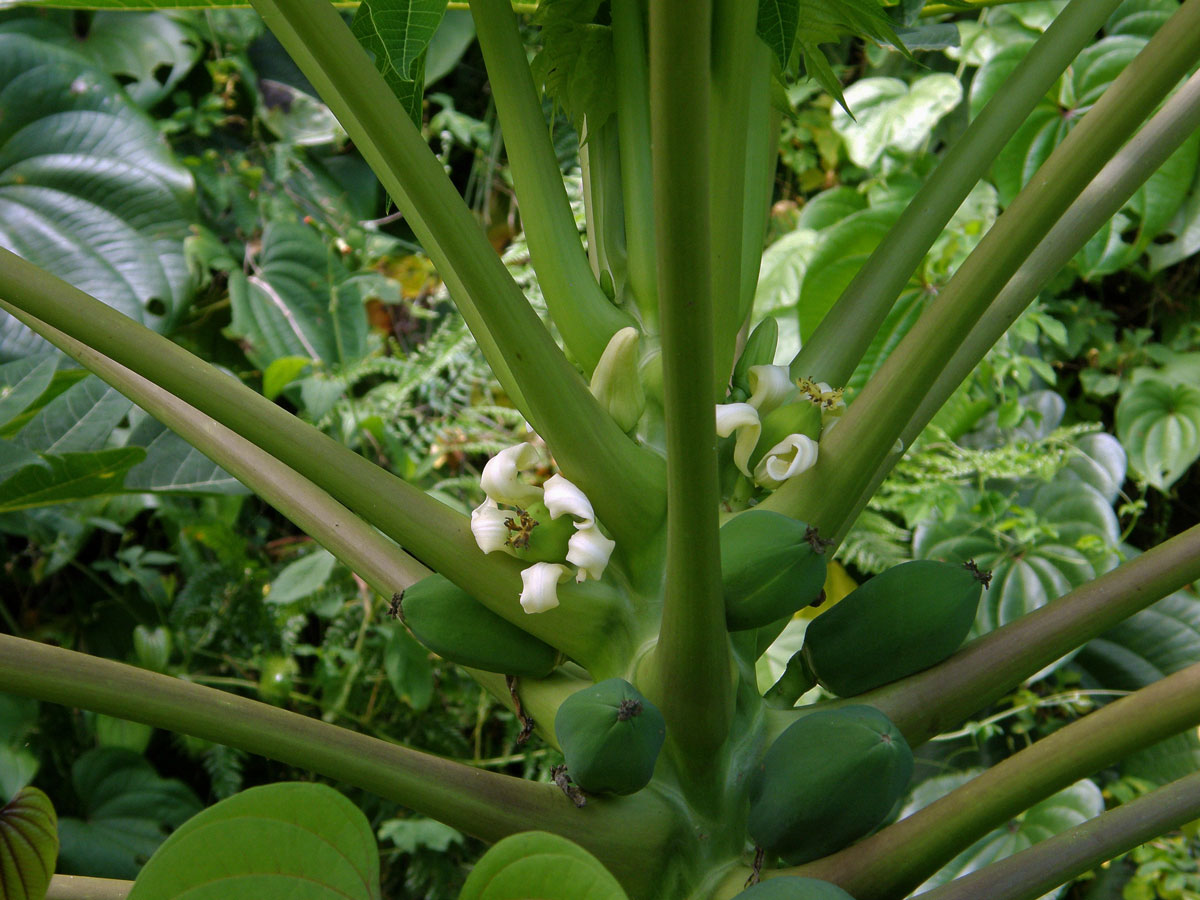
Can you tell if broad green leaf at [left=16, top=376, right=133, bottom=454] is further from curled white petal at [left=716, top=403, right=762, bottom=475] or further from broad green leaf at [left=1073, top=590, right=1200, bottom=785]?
broad green leaf at [left=1073, top=590, right=1200, bottom=785]

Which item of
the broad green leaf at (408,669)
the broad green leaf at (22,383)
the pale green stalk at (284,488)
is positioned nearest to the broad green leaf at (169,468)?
the broad green leaf at (22,383)

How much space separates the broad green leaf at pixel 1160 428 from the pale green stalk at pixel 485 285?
4.56ft

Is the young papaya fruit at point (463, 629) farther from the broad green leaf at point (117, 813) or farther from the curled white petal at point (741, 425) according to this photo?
the broad green leaf at point (117, 813)

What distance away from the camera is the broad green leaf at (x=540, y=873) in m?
0.36

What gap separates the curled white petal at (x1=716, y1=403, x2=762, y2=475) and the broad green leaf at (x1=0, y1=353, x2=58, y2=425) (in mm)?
538

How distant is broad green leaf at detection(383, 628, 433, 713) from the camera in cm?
149

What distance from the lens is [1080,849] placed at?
46 centimetres

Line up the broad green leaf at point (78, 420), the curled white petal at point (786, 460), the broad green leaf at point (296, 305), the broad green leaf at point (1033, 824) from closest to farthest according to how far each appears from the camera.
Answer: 1. the curled white petal at point (786, 460)
2. the broad green leaf at point (78, 420)
3. the broad green leaf at point (1033, 824)
4. the broad green leaf at point (296, 305)

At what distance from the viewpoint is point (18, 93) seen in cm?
186

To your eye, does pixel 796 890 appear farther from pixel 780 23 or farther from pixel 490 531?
pixel 780 23

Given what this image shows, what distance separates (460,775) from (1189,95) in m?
0.60

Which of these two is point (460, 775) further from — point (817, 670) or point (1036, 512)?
point (1036, 512)

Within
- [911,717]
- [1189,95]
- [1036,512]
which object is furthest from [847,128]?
[911,717]

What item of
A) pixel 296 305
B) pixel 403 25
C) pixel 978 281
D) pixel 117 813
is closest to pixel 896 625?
pixel 978 281
